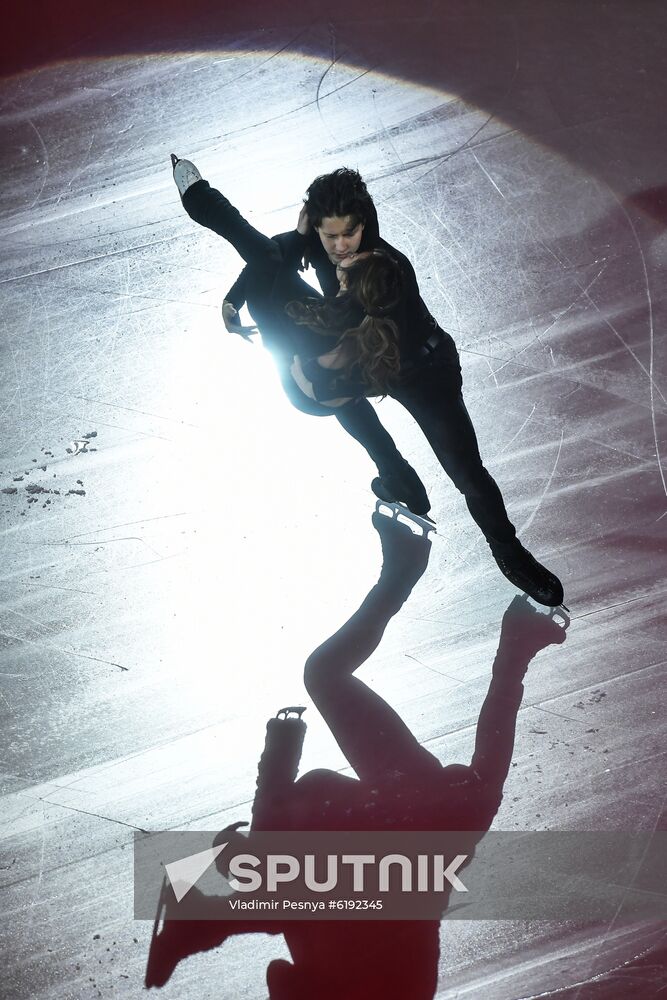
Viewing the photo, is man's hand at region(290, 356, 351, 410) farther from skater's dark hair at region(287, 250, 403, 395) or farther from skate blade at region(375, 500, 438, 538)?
skate blade at region(375, 500, 438, 538)

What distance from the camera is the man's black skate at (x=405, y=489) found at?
3.33 m

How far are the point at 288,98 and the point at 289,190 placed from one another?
0.61 meters

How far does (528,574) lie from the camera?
316 cm

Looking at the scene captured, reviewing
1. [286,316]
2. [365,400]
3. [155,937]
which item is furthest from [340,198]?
[155,937]

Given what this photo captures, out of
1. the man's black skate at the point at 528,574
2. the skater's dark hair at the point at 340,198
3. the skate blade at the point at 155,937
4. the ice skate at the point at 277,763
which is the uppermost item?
the skater's dark hair at the point at 340,198

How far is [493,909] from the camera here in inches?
110

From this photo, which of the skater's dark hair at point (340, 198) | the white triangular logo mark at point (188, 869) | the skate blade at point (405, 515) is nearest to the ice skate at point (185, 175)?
the skater's dark hair at point (340, 198)

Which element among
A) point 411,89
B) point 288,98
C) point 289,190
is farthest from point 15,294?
point 411,89

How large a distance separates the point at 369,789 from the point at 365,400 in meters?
1.29

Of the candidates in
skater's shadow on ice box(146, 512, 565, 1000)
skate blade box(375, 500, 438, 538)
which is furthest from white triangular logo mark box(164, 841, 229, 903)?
skate blade box(375, 500, 438, 538)

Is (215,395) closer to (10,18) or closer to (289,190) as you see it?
(289,190)

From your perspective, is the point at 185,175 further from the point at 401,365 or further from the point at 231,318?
the point at 401,365

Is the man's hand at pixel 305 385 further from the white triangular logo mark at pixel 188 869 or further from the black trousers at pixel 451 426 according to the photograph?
the white triangular logo mark at pixel 188 869

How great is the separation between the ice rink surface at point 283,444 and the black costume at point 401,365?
0.34 meters
